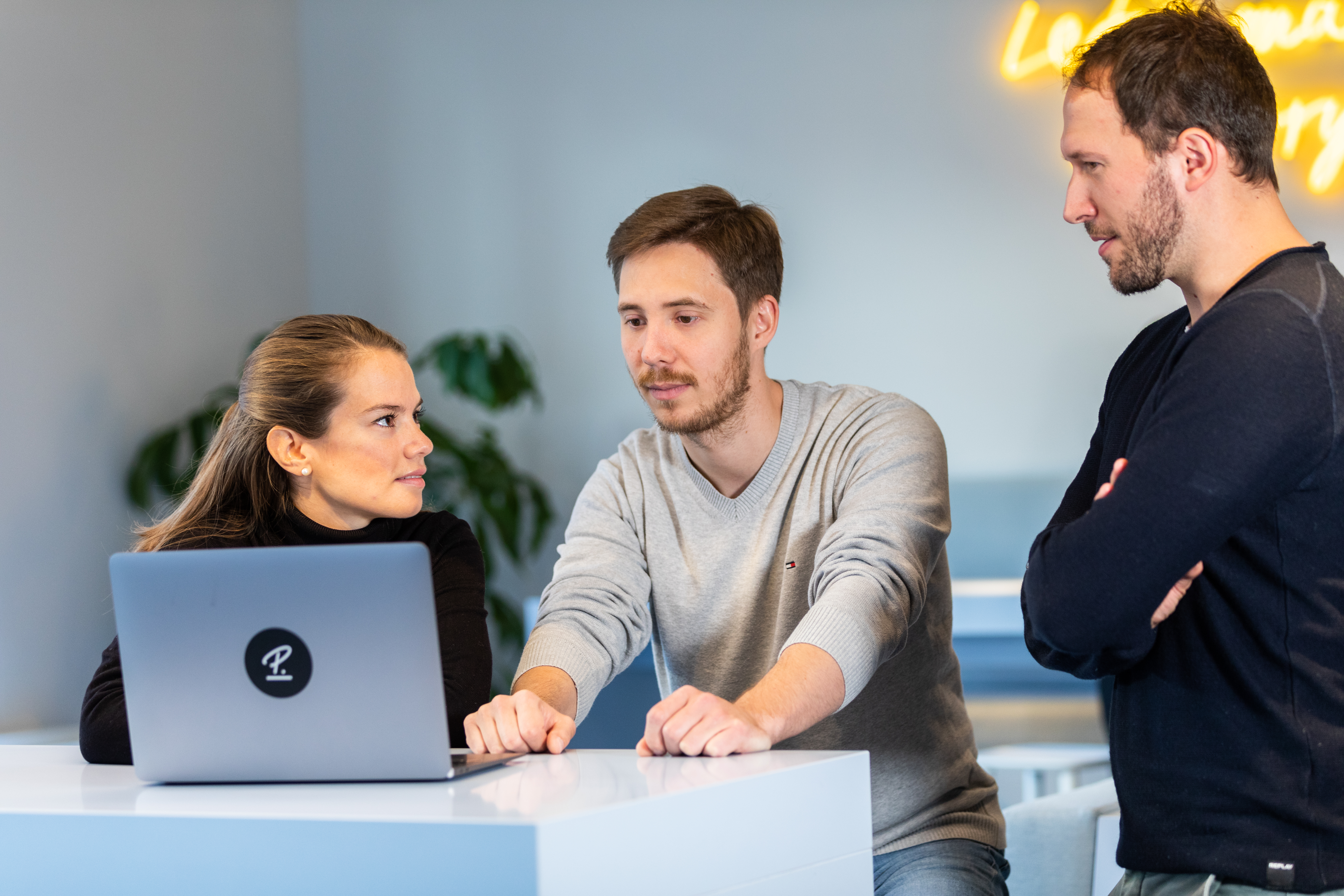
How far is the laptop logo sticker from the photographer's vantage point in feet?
3.45

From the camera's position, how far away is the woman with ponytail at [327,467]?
1.71 meters

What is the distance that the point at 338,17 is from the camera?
4.49 metres

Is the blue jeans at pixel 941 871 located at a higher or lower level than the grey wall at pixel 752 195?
lower

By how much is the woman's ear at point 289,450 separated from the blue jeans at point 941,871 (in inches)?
35.8

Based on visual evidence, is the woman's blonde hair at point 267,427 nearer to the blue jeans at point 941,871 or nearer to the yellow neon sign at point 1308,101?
the blue jeans at point 941,871

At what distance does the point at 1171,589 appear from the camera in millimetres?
1144

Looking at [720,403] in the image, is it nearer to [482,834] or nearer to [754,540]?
[754,540]

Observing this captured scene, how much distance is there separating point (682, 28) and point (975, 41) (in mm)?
938

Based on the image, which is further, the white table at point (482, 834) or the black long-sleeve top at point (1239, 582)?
the black long-sleeve top at point (1239, 582)

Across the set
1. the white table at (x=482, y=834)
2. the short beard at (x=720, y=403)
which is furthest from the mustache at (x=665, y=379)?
the white table at (x=482, y=834)

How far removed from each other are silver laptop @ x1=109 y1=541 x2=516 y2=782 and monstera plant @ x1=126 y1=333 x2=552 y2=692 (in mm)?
2461

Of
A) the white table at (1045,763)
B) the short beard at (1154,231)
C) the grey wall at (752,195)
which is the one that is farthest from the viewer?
the grey wall at (752,195)

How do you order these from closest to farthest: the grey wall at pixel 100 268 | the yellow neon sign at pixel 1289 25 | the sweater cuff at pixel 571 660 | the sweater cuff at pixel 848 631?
the sweater cuff at pixel 848 631, the sweater cuff at pixel 571 660, the grey wall at pixel 100 268, the yellow neon sign at pixel 1289 25

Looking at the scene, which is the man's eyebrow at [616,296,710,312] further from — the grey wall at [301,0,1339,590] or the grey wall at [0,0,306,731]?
Result: the grey wall at [301,0,1339,590]
